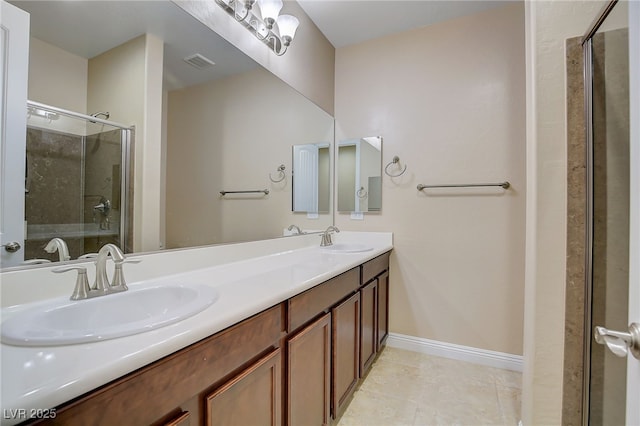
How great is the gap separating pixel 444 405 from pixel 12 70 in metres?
2.32

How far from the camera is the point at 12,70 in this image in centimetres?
75

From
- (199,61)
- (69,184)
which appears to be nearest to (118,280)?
(69,184)

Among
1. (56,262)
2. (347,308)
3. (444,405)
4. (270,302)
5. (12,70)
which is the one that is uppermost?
(12,70)

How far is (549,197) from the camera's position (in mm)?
1195

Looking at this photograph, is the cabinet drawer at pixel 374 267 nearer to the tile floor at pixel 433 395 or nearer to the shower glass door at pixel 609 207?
the tile floor at pixel 433 395

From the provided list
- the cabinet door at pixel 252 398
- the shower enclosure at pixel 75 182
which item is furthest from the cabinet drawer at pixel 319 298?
the shower enclosure at pixel 75 182

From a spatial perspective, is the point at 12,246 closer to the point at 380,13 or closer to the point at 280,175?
the point at 280,175

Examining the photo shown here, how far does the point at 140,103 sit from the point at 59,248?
563mm

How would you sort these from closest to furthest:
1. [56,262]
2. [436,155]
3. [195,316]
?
[195,316]
[56,262]
[436,155]

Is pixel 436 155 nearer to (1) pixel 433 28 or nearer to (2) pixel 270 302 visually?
(1) pixel 433 28

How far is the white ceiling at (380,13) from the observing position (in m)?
2.04

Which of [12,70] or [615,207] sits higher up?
[12,70]

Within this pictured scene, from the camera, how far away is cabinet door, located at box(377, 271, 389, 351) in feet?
6.93

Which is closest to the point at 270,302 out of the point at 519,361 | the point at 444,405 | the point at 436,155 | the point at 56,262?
the point at 56,262
